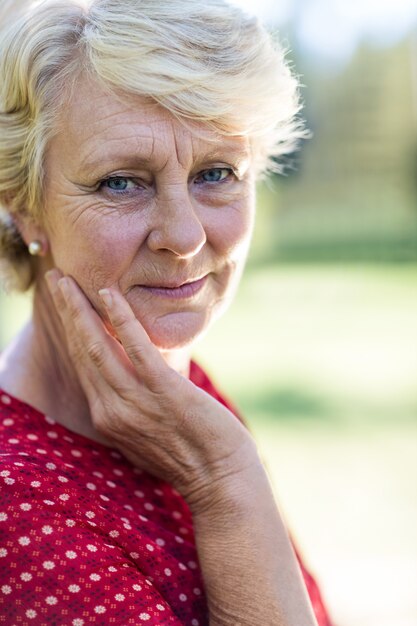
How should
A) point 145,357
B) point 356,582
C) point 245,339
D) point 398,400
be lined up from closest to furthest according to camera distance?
point 145,357 < point 356,582 < point 398,400 < point 245,339

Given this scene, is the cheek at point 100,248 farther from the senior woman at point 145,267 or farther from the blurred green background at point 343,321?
the blurred green background at point 343,321

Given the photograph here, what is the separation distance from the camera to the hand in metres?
2.08

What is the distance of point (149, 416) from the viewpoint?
210 centimetres

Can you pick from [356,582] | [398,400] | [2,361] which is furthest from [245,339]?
[2,361]

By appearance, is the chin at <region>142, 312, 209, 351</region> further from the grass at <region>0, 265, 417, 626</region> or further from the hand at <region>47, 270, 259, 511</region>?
the grass at <region>0, 265, 417, 626</region>

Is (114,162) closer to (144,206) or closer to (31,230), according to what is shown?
(144,206)

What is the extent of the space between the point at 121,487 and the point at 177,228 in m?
0.64

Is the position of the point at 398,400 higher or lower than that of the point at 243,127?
higher

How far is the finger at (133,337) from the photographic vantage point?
208 centimetres

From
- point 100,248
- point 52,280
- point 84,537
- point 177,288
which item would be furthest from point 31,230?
point 84,537

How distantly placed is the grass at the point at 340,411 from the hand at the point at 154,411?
645 mm

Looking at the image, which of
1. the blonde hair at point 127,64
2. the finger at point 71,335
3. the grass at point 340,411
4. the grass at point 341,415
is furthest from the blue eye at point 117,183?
the grass at point 341,415

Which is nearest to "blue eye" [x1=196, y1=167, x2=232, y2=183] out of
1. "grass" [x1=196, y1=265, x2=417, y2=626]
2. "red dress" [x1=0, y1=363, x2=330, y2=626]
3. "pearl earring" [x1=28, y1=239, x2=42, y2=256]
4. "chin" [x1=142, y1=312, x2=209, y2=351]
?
"chin" [x1=142, y1=312, x2=209, y2=351]

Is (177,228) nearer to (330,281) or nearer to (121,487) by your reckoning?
(121,487)
